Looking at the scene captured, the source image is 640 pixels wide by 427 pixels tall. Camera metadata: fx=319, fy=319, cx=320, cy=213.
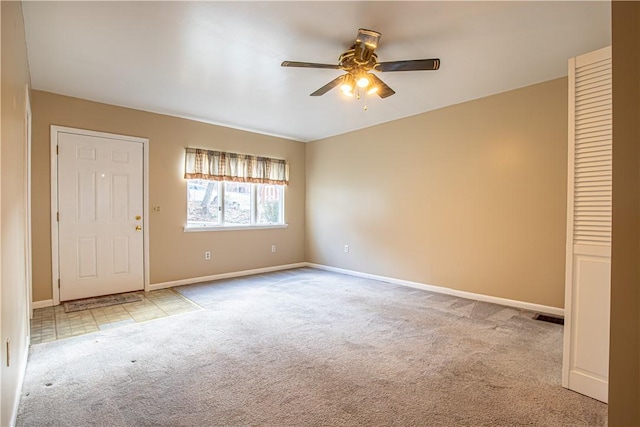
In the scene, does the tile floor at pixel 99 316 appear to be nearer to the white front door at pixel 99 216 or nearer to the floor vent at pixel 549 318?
the white front door at pixel 99 216

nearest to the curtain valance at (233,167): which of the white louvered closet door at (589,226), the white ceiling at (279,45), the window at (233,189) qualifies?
the window at (233,189)

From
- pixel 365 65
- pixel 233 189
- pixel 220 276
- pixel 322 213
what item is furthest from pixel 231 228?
pixel 365 65

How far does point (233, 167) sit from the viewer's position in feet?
17.6

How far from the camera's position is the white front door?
396 cm

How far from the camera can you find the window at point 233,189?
502 centimetres

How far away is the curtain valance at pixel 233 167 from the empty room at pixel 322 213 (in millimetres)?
40

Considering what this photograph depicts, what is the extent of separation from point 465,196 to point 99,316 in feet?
15.0

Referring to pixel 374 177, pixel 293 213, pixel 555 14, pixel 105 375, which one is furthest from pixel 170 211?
pixel 555 14

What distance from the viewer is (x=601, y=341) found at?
198cm

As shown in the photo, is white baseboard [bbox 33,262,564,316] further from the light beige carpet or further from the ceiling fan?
the ceiling fan

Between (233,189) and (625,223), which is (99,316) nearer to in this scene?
(233,189)

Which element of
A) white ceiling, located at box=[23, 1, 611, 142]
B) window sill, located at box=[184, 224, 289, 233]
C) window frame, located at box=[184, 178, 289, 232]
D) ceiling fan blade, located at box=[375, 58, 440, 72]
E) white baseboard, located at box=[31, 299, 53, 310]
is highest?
white ceiling, located at box=[23, 1, 611, 142]

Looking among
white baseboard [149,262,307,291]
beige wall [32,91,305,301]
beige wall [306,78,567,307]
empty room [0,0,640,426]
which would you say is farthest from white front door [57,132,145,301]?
beige wall [306,78,567,307]

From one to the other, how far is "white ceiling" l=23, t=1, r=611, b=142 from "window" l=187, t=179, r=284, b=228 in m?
1.51
